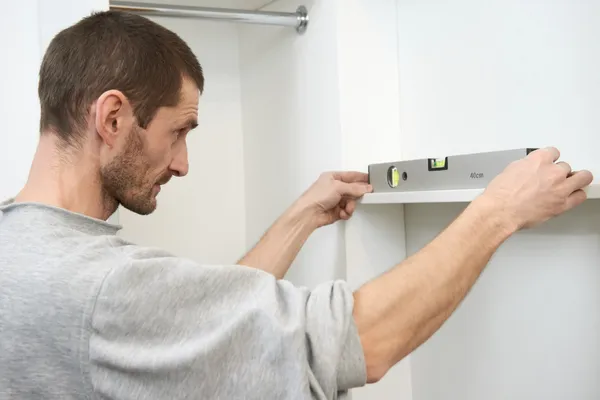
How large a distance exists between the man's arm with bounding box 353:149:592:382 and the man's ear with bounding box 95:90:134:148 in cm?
35

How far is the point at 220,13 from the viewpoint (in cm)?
125

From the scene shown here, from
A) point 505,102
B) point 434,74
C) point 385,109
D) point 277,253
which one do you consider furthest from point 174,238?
point 505,102

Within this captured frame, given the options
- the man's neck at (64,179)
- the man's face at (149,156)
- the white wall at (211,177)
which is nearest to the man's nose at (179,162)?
the man's face at (149,156)

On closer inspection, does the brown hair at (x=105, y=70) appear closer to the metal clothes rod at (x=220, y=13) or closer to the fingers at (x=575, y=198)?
the metal clothes rod at (x=220, y=13)

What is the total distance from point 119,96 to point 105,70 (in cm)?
4

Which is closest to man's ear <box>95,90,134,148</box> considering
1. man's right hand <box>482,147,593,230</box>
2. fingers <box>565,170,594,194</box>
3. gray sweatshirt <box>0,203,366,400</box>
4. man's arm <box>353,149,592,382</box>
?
gray sweatshirt <box>0,203,366,400</box>

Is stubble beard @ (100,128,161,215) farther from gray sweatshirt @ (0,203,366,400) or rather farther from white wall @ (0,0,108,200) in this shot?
white wall @ (0,0,108,200)

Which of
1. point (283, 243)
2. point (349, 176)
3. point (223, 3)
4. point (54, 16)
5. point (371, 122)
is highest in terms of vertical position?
point (223, 3)

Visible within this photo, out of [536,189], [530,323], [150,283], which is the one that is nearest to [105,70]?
[150,283]

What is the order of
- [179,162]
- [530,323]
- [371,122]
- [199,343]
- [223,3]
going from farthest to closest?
1. [223,3]
2. [371,122]
3. [530,323]
4. [179,162]
5. [199,343]

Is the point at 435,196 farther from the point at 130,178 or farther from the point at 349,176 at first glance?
the point at 130,178

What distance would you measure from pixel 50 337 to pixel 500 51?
789 millimetres

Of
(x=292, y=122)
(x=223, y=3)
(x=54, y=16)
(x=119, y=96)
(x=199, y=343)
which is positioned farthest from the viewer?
(x=223, y=3)

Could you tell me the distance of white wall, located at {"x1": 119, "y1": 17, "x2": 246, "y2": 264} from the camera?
5.16 ft
